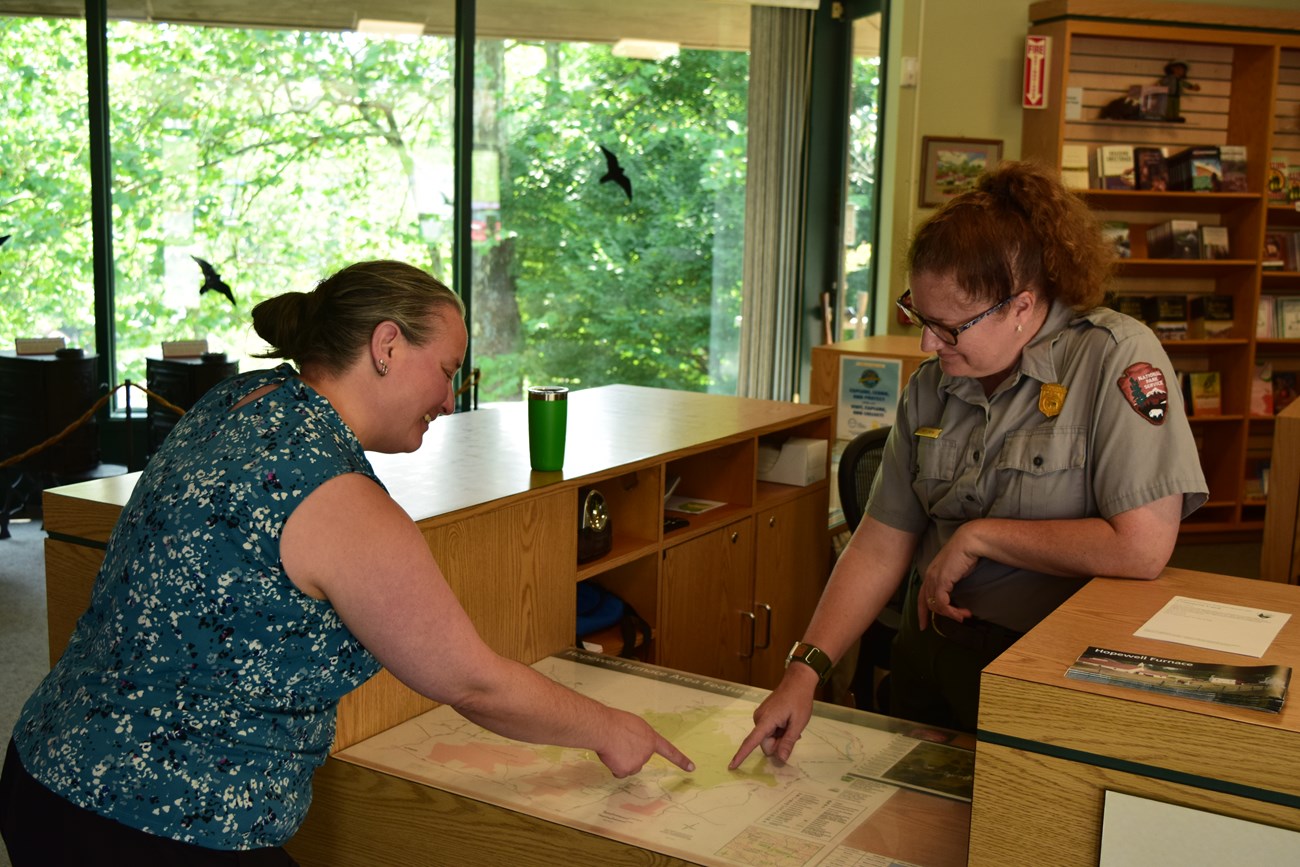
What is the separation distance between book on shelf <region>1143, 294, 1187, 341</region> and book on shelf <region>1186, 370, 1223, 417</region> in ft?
0.86

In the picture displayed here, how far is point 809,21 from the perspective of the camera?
7266 mm

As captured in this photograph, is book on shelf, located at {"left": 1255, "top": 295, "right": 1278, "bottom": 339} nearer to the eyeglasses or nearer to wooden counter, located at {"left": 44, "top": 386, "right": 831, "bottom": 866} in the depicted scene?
wooden counter, located at {"left": 44, "top": 386, "right": 831, "bottom": 866}

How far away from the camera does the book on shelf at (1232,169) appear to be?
6395 mm

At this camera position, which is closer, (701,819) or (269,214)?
(701,819)

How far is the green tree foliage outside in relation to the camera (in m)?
6.25

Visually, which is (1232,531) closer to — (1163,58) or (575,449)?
(1163,58)

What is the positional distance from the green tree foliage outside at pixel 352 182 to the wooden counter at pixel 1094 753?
18.4ft

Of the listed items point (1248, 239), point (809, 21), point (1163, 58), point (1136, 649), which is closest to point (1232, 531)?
point (1248, 239)

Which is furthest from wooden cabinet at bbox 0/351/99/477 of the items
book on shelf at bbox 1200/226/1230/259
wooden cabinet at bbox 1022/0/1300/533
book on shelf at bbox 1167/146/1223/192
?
book on shelf at bbox 1200/226/1230/259

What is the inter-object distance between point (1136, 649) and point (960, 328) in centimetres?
60

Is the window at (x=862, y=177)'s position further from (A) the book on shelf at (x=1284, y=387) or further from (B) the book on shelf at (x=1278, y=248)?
(A) the book on shelf at (x=1284, y=387)

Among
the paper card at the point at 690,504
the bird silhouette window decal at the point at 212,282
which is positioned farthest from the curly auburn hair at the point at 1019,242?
the bird silhouette window decal at the point at 212,282

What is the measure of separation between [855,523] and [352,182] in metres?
4.26

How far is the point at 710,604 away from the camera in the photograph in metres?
3.12
